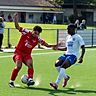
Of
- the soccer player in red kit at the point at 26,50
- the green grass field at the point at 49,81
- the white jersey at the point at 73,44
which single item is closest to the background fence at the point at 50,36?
the green grass field at the point at 49,81

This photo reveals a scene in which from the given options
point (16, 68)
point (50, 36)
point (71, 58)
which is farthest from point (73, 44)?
point (50, 36)

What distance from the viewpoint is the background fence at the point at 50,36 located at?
2883 centimetres

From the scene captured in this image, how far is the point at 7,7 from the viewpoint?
81.8 m

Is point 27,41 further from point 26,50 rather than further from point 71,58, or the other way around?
point 71,58

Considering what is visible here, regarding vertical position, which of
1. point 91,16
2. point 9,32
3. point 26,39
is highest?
point 26,39

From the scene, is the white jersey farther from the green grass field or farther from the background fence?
the background fence

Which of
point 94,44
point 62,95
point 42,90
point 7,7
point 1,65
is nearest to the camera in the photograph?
point 62,95

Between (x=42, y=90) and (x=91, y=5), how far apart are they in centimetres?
7920

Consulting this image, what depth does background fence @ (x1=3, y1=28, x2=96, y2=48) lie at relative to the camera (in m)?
28.8

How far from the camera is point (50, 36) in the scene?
3052 cm

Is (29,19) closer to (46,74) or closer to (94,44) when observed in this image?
(94,44)


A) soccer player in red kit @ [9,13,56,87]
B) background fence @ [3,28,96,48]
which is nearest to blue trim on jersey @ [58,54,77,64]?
soccer player in red kit @ [9,13,56,87]

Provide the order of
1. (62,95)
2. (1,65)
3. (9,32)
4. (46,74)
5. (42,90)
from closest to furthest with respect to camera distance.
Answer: (62,95)
(42,90)
(46,74)
(1,65)
(9,32)

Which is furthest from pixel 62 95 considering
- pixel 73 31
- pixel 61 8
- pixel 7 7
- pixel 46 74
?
pixel 61 8
